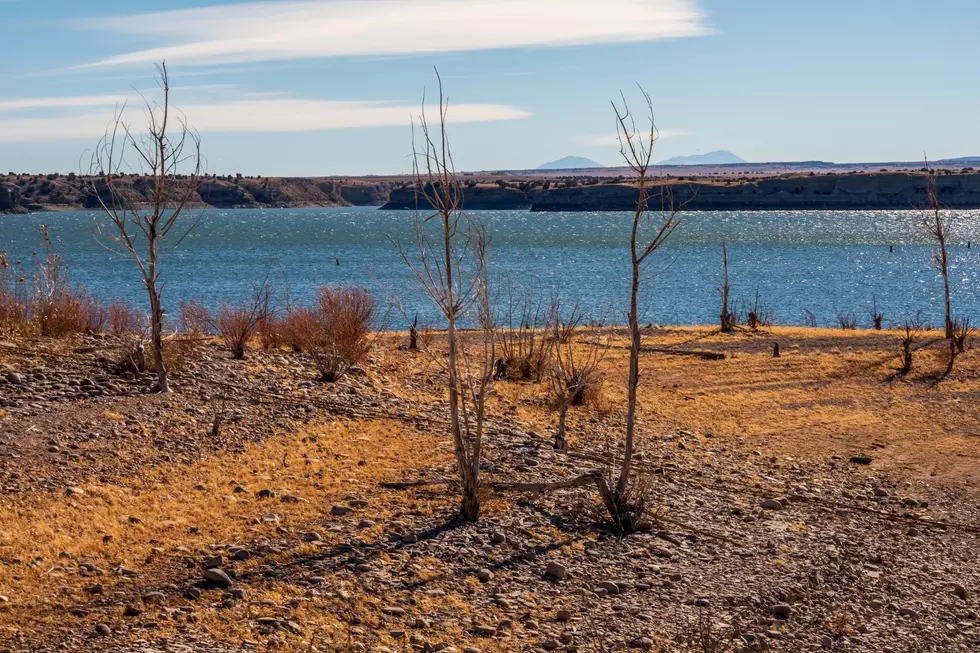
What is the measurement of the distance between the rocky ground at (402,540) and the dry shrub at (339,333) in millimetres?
1587

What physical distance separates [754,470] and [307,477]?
529cm

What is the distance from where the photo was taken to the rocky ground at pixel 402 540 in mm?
6688

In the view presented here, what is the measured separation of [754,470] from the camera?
11969 millimetres

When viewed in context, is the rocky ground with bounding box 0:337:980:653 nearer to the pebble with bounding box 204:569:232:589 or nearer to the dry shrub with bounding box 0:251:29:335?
the pebble with bounding box 204:569:232:589

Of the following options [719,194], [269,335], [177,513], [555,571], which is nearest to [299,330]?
[269,335]

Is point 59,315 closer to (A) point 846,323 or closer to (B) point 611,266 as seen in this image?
(A) point 846,323

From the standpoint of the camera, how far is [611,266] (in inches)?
2697

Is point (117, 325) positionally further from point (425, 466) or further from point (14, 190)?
point (14, 190)

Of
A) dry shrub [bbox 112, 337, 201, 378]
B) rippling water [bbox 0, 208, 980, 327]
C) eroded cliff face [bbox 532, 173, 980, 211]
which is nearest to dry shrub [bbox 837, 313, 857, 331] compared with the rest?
rippling water [bbox 0, 208, 980, 327]

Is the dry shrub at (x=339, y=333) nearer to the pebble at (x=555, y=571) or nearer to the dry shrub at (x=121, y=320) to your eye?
the dry shrub at (x=121, y=320)

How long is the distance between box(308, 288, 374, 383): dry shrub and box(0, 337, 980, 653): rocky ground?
159 cm

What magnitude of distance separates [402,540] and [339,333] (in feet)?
25.5

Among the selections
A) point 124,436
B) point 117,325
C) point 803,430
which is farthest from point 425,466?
point 117,325

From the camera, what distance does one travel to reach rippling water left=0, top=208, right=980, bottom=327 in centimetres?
4553
